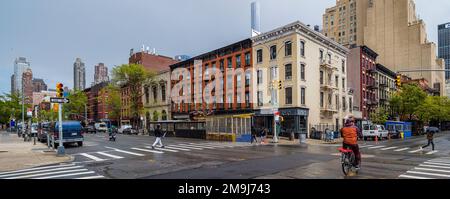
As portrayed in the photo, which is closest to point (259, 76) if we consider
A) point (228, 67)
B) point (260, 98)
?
point (260, 98)

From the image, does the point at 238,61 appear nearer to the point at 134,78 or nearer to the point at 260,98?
the point at 260,98

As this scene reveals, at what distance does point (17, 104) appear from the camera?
189 ft

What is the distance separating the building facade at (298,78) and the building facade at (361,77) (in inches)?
274

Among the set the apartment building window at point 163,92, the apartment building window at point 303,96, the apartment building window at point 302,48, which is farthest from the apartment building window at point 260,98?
the apartment building window at point 163,92

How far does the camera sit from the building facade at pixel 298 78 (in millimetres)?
35375

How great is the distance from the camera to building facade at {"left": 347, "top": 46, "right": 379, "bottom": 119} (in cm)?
4859

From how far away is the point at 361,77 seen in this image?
48.8 meters

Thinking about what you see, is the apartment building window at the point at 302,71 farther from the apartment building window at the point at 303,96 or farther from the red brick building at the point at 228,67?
the red brick building at the point at 228,67

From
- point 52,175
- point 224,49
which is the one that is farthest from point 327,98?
point 52,175

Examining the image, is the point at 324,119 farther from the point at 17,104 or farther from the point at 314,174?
the point at 17,104

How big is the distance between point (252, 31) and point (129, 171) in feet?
106

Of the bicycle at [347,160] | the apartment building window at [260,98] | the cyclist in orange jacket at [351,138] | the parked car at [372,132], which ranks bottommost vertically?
the parked car at [372,132]

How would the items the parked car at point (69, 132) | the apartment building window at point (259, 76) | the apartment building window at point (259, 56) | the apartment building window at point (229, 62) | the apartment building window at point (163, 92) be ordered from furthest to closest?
the apartment building window at point (163, 92), the apartment building window at point (229, 62), the apartment building window at point (259, 56), the apartment building window at point (259, 76), the parked car at point (69, 132)

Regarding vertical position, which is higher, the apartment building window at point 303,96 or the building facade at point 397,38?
the building facade at point 397,38
